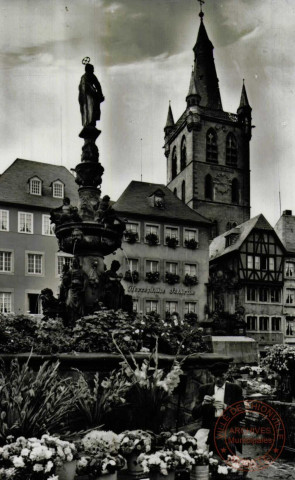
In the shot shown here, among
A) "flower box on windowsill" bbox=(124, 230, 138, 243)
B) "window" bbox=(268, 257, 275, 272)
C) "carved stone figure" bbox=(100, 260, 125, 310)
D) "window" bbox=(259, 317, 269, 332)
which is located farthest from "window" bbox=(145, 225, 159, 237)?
"carved stone figure" bbox=(100, 260, 125, 310)

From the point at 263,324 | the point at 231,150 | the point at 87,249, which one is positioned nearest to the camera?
the point at 87,249

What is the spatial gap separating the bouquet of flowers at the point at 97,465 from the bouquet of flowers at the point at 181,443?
23.1 inches

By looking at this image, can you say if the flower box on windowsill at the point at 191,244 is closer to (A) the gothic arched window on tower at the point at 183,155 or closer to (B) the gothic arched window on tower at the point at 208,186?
(B) the gothic arched window on tower at the point at 208,186

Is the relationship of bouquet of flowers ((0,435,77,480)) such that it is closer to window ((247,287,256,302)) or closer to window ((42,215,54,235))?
window ((42,215,54,235))

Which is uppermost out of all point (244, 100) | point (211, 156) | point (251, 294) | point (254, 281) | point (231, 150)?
point (244, 100)

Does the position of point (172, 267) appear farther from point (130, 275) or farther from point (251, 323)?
point (251, 323)

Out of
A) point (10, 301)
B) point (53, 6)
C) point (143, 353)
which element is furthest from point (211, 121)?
point (143, 353)

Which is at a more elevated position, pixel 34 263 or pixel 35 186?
pixel 35 186

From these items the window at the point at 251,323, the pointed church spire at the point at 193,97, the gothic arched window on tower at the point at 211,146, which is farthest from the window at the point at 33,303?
the pointed church spire at the point at 193,97

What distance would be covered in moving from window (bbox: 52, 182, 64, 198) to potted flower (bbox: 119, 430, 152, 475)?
3656 centimetres

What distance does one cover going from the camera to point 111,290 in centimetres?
1124

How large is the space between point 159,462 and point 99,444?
58 cm

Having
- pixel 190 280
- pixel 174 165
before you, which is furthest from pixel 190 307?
pixel 174 165

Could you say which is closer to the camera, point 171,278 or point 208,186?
point 171,278
